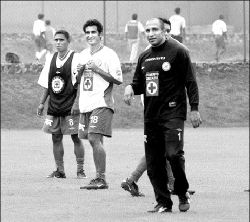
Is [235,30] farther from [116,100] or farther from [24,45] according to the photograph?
[116,100]

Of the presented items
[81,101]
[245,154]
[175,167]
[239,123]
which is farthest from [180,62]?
[239,123]

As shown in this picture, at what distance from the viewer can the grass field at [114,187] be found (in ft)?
36.0

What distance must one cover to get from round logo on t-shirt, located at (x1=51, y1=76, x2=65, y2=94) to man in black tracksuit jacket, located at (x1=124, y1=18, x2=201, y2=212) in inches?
140

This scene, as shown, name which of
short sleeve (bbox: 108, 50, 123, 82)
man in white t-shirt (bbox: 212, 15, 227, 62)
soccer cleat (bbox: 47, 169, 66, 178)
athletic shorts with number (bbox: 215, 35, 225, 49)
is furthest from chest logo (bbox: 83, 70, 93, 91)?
athletic shorts with number (bbox: 215, 35, 225, 49)

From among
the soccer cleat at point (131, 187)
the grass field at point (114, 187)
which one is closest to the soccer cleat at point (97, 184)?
the grass field at point (114, 187)

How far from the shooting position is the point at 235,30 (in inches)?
1768

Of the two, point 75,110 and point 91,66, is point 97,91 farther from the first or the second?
point 75,110

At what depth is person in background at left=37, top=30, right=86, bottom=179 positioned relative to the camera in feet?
48.5

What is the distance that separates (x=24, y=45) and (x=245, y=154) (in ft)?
68.3

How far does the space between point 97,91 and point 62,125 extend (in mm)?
1440

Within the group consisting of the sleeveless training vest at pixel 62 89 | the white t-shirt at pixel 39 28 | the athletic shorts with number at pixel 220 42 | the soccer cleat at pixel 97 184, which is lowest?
the soccer cleat at pixel 97 184

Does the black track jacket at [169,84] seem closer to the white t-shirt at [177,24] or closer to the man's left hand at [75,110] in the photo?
the man's left hand at [75,110]

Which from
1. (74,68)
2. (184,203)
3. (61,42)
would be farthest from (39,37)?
(184,203)

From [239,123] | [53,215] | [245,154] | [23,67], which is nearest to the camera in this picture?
[53,215]
